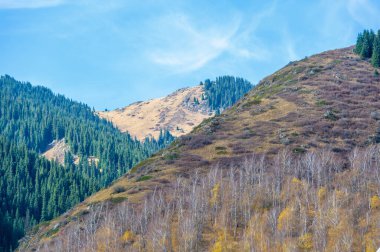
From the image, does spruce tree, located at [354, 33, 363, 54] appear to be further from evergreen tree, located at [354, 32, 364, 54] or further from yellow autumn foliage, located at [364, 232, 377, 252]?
yellow autumn foliage, located at [364, 232, 377, 252]

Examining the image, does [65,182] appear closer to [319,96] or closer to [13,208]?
[13,208]

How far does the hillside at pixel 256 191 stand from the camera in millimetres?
70250

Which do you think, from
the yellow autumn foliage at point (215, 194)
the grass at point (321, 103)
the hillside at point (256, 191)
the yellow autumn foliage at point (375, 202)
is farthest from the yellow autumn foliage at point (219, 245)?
the grass at point (321, 103)

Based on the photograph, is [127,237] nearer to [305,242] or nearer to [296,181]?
[305,242]

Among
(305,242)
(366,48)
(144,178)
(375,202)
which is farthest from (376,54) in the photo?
(305,242)

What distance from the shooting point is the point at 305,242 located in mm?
66938

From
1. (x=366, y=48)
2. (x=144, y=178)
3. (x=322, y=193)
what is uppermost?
(x=366, y=48)

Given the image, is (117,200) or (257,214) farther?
(117,200)

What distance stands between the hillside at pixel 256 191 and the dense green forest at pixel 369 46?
29.2 meters

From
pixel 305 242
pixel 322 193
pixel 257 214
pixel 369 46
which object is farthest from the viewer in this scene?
pixel 369 46

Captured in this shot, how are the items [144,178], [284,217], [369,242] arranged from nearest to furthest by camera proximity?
[369,242]
[284,217]
[144,178]

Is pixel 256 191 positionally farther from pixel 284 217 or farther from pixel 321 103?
pixel 321 103

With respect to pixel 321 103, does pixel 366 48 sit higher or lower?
higher

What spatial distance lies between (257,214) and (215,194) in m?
10.1
